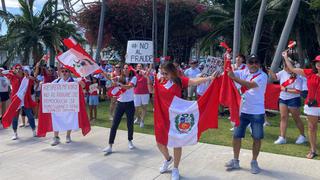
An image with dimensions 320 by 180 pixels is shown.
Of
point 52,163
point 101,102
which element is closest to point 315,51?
point 101,102

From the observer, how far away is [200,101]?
19.8 ft

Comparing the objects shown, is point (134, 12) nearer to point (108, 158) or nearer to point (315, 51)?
point (315, 51)

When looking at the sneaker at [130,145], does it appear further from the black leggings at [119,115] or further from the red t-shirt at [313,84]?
the red t-shirt at [313,84]

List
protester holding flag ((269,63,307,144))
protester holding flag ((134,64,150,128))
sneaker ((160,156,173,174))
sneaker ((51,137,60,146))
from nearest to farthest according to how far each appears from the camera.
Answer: sneaker ((160,156,173,174)), protester holding flag ((269,63,307,144)), sneaker ((51,137,60,146)), protester holding flag ((134,64,150,128))

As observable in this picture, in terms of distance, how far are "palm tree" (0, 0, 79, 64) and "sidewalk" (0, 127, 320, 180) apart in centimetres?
1320

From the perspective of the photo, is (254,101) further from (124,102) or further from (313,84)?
(124,102)

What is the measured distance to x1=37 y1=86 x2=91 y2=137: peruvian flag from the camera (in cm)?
788

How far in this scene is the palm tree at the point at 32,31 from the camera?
20328 millimetres

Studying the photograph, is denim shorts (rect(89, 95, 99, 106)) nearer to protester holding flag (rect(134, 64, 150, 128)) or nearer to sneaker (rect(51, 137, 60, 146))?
protester holding flag (rect(134, 64, 150, 128))

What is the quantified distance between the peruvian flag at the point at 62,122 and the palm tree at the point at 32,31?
12.6 metres

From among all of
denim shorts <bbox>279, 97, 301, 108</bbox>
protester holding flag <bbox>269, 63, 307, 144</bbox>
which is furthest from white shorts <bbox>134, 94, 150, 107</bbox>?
denim shorts <bbox>279, 97, 301, 108</bbox>

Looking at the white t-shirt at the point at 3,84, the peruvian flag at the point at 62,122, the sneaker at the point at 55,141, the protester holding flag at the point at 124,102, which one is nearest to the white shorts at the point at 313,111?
the protester holding flag at the point at 124,102

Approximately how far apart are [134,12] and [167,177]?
21.7m

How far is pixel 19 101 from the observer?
8.70 meters
